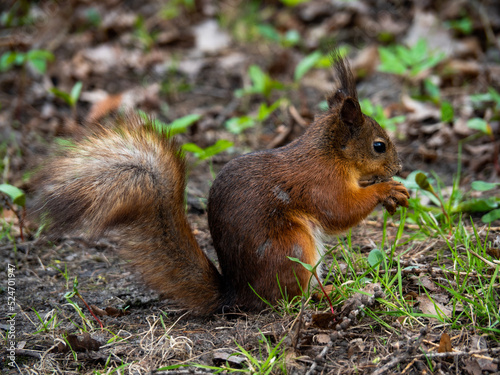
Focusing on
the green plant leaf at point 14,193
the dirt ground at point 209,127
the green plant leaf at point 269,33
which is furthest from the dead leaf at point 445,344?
the green plant leaf at point 269,33

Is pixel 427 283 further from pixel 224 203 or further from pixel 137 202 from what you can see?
pixel 137 202

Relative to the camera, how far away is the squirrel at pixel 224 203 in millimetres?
1969

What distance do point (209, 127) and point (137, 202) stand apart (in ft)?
8.14

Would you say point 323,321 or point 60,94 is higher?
point 60,94

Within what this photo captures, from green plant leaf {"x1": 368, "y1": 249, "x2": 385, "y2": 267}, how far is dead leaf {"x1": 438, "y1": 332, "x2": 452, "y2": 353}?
0.45 m

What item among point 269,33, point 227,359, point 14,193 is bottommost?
point 227,359

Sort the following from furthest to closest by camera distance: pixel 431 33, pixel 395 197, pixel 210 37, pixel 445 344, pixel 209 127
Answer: pixel 210 37 → pixel 431 33 → pixel 209 127 → pixel 395 197 → pixel 445 344

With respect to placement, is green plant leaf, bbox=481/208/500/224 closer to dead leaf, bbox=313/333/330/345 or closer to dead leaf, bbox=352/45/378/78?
dead leaf, bbox=313/333/330/345

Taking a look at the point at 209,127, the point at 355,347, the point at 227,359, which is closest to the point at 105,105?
the point at 209,127

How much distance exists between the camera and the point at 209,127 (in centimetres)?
444

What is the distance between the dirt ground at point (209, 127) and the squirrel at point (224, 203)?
99 mm

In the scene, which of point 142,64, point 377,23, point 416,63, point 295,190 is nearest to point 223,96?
point 142,64

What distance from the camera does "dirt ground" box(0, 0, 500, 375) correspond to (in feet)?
6.25

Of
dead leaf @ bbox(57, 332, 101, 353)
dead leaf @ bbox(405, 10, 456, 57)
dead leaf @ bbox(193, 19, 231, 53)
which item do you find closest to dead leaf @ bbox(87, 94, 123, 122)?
dead leaf @ bbox(193, 19, 231, 53)
